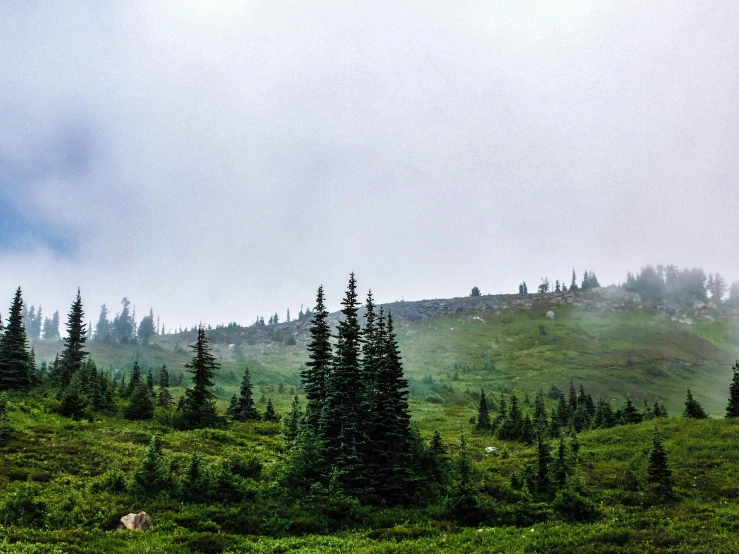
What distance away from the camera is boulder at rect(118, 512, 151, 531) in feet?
63.3

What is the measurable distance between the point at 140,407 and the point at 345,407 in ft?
94.5

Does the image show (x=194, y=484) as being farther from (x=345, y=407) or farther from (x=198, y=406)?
(x=198, y=406)

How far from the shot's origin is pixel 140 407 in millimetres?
47156

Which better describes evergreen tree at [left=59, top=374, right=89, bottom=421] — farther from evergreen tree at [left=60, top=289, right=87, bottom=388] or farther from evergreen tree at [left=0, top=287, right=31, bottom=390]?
evergreen tree at [left=60, top=289, right=87, bottom=388]

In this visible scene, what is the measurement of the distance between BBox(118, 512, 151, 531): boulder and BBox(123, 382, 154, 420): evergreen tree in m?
30.5

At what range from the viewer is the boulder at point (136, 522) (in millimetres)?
19297

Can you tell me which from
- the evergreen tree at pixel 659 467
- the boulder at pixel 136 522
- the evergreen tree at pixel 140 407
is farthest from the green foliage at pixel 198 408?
the evergreen tree at pixel 659 467

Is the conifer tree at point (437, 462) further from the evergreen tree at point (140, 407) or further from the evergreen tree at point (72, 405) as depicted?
the evergreen tree at point (72, 405)

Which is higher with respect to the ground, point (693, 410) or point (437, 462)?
point (693, 410)

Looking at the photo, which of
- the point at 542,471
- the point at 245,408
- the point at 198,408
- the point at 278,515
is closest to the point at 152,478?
the point at 278,515

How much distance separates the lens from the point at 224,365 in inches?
7224

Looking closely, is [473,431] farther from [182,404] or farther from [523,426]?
[182,404]

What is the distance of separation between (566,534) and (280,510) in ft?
46.5

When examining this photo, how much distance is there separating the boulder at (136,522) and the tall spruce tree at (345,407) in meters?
11.3
